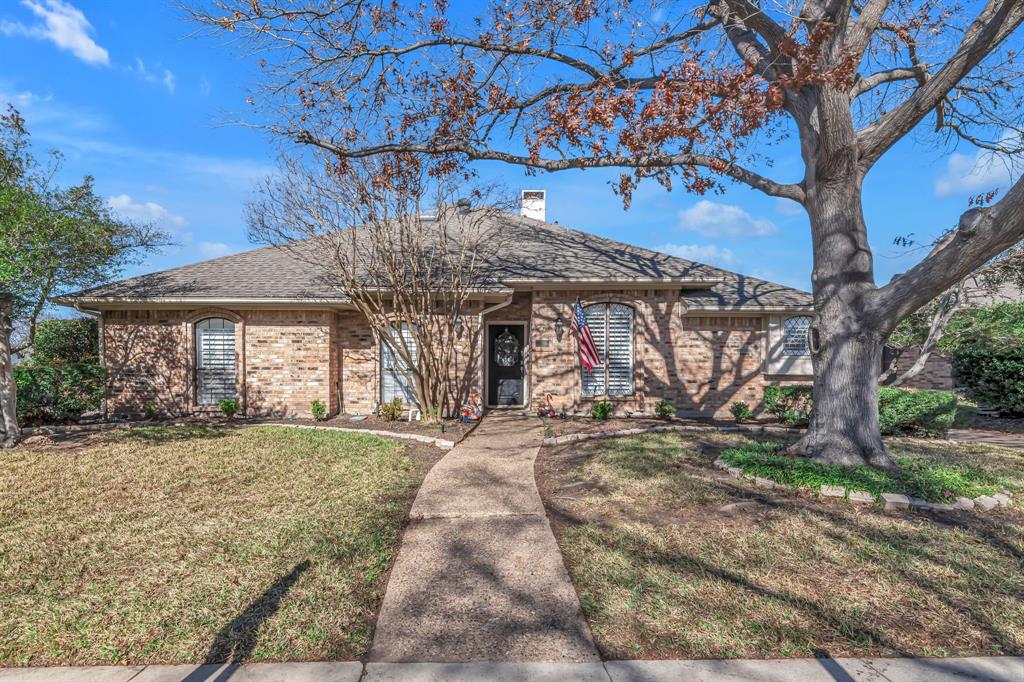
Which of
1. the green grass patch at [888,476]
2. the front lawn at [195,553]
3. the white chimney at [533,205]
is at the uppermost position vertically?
the white chimney at [533,205]

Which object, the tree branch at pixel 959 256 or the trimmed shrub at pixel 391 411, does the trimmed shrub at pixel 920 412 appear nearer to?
the tree branch at pixel 959 256

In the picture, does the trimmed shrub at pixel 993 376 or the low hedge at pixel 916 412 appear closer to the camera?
the low hedge at pixel 916 412

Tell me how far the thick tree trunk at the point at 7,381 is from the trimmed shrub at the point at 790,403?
1431 centimetres

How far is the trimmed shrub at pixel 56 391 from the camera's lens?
10.1 m

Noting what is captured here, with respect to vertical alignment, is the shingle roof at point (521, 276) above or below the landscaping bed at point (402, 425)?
above

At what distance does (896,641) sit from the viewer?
3.07 meters

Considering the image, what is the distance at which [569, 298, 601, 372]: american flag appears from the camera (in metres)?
10.6

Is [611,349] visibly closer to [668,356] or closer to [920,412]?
[668,356]

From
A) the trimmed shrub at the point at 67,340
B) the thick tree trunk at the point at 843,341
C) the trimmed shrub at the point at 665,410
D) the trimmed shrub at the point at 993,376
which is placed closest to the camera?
the thick tree trunk at the point at 843,341

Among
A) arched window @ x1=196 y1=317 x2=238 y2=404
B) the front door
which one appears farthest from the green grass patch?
arched window @ x1=196 y1=317 x2=238 y2=404

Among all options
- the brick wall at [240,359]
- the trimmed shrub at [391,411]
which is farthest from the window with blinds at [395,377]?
the brick wall at [240,359]

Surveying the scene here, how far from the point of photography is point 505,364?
12.4m

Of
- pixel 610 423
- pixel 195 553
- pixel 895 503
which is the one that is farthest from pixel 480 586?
pixel 610 423

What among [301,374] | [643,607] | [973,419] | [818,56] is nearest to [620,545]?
[643,607]
